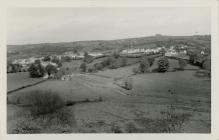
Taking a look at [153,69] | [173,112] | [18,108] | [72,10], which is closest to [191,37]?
[153,69]

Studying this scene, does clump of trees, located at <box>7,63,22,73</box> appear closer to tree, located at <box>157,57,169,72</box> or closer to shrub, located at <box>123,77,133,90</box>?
shrub, located at <box>123,77,133,90</box>

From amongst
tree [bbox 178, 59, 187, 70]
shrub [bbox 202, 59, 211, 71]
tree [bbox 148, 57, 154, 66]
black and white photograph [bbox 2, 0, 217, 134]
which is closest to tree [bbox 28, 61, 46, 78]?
black and white photograph [bbox 2, 0, 217, 134]

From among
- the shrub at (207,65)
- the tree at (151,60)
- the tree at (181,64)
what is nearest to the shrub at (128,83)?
the tree at (151,60)

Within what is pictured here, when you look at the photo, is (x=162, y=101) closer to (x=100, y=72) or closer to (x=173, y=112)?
(x=173, y=112)

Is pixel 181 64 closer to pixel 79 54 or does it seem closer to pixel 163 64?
pixel 163 64

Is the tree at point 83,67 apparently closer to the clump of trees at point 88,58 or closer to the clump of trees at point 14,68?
the clump of trees at point 88,58

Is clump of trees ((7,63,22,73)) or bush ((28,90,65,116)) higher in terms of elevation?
clump of trees ((7,63,22,73))

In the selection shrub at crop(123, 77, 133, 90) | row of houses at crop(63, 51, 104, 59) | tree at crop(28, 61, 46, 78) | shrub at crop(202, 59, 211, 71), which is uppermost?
row of houses at crop(63, 51, 104, 59)

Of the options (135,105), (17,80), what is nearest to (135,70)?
(135,105)
